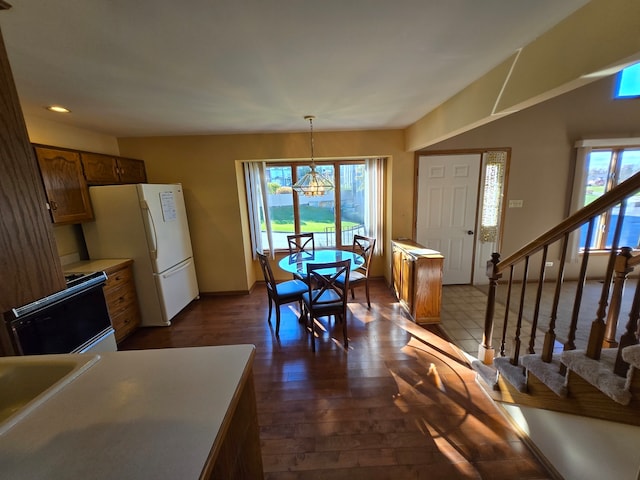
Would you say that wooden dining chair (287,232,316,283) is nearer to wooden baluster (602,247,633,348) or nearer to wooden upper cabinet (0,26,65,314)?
wooden upper cabinet (0,26,65,314)

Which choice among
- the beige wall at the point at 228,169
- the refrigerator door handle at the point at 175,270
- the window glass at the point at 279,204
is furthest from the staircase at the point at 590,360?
the refrigerator door handle at the point at 175,270

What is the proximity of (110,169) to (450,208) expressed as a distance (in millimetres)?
4668

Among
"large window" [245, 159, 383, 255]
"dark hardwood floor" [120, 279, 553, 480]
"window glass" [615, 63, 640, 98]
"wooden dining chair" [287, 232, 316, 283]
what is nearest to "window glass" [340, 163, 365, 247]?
"large window" [245, 159, 383, 255]

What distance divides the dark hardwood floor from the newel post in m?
0.22

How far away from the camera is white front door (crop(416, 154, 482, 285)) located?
3.81 m

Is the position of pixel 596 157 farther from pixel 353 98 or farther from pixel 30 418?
pixel 30 418

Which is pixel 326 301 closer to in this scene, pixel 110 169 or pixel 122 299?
pixel 122 299

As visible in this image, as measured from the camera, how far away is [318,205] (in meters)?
4.36

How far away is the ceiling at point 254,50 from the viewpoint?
3.79 ft

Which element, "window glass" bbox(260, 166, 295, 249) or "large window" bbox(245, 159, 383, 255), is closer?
"large window" bbox(245, 159, 383, 255)

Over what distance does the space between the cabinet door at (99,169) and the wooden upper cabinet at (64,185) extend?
74 millimetres

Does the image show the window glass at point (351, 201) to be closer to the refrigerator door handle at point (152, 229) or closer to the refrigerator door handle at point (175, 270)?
the refrigerator door handle at point (175, 270)

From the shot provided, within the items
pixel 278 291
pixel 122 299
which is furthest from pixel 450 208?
pixel 122 299

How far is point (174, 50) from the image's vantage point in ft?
4.75
